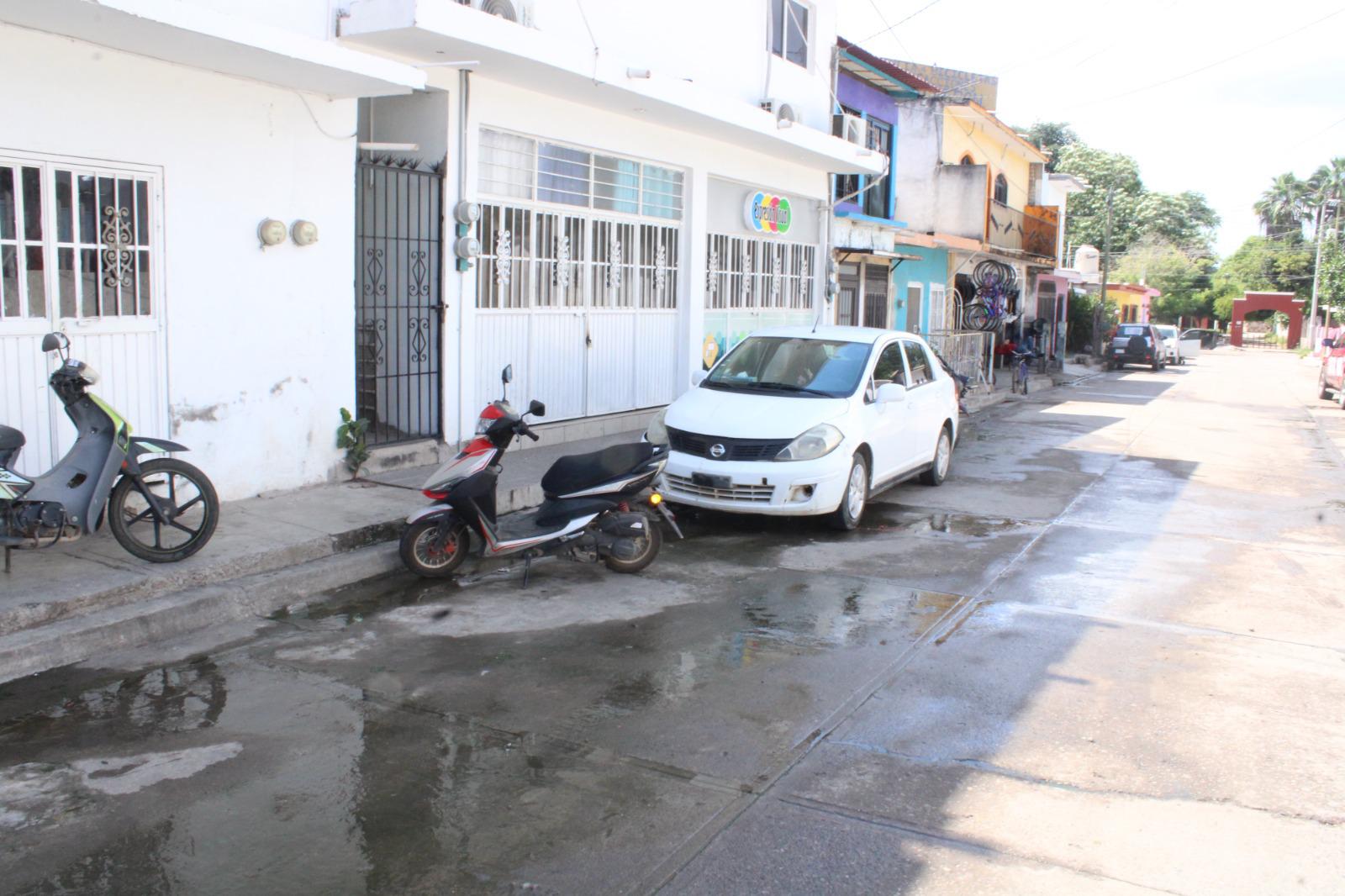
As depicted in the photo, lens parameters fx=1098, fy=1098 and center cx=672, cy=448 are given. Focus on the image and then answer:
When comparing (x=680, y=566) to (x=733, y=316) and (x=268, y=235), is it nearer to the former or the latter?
(x=268, y=235)

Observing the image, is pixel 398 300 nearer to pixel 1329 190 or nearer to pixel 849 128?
pixel 849 128

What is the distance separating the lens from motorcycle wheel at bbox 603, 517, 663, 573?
296 inches

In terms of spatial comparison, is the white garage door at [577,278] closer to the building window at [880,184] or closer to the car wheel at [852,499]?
the car wheel at [852,499]

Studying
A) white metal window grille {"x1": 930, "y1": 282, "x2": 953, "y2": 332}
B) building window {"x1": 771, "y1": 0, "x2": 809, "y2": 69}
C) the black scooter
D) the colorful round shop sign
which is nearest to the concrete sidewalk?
the black scooter

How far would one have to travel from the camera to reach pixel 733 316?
15945mm

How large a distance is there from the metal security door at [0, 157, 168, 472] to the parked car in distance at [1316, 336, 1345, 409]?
23.8 meters

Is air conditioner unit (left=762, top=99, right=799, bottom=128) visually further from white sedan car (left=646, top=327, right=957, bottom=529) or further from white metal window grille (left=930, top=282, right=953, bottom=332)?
white metal window grille (left=930, top=282, right=953, bottom=332)

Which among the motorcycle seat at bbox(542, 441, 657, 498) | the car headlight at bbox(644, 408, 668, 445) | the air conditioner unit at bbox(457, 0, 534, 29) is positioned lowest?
the motorcycle seat at bbox(542, 441, 657, 498)

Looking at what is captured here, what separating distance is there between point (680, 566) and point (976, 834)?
409 centimetres

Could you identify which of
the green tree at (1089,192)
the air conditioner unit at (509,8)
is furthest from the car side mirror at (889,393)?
the green tree at (1089,192)

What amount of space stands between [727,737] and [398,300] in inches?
258

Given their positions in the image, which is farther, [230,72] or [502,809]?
[230,72]

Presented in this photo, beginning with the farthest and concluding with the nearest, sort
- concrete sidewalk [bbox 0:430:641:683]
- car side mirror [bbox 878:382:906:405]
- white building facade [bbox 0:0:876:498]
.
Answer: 1. car side mirror [bbox 878:382:906:405]
2. white building facade [bbox 0:0:876:498]
3. concrete sidewalk [bbox 0:430:641:683]

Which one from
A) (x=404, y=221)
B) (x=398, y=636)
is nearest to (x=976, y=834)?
(x=398, y=636)
